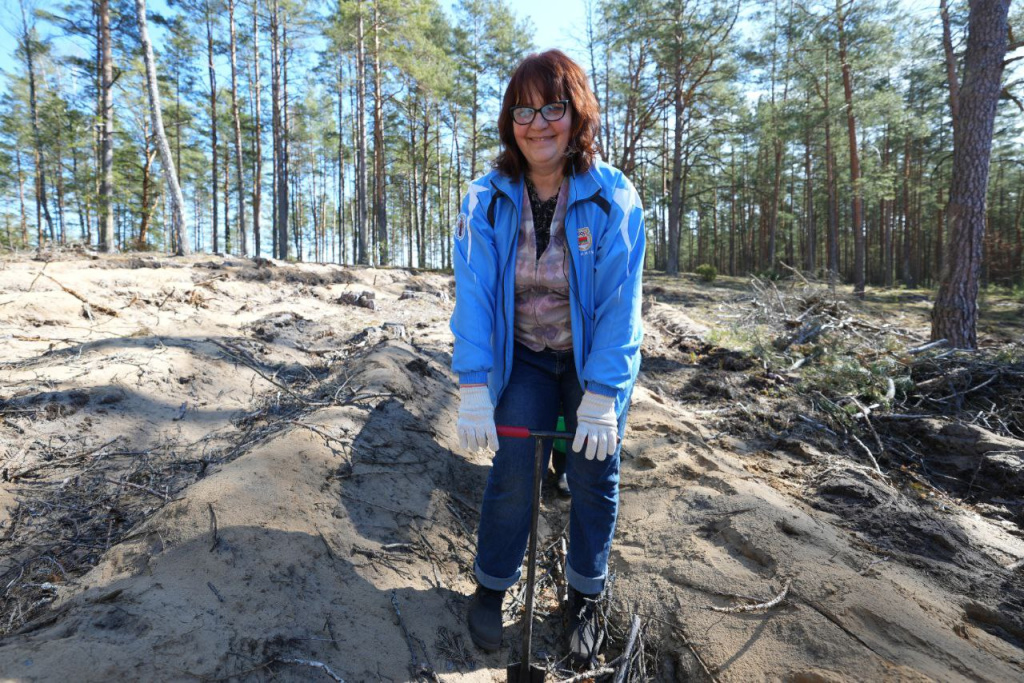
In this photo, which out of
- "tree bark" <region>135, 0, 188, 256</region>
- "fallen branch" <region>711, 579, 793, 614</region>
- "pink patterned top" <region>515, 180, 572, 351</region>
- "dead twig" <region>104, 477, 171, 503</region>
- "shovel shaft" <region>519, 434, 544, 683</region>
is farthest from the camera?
"tree bark" <region>135, 0, 188, 256</region>

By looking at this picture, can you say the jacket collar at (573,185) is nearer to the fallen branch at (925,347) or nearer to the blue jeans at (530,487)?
the blue jeans at (530,487)

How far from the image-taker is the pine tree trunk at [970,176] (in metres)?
5.33

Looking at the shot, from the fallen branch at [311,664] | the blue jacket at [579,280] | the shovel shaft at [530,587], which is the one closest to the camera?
the fallen branch at [311,664]

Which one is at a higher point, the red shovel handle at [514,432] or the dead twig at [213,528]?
the red shovel handle at [514,432]

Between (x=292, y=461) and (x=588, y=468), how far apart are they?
143 centimetres

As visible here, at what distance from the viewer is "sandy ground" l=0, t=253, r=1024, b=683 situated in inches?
63.5

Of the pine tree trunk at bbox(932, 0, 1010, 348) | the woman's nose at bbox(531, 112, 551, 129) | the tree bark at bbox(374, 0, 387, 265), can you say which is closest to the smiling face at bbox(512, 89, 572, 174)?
the woman's nose at bbox(531, 112, 551, 129)

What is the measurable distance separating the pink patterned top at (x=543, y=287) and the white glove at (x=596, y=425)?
0.30m

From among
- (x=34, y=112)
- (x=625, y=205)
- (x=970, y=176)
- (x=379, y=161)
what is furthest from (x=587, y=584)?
(x=34, y=112)

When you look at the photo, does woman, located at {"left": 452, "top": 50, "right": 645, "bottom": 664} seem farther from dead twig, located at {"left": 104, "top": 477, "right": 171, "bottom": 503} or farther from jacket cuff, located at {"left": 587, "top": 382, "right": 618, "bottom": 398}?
dead twig, located at {"left": 104, "top": 477, "right": 171, "bottom": 503}

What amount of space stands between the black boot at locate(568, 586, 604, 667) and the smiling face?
1709 millimetres

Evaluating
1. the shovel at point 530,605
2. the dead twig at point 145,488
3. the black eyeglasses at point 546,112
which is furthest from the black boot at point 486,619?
the black eyeglasses at point 546,112

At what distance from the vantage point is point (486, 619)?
189 cm

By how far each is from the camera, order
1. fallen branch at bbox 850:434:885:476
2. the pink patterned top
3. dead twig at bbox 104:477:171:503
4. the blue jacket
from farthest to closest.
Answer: fallen branch at bbox 850:434:885:476
dead twig at bbox 104:477:171:503
the pink patterned top
the blue jacket
